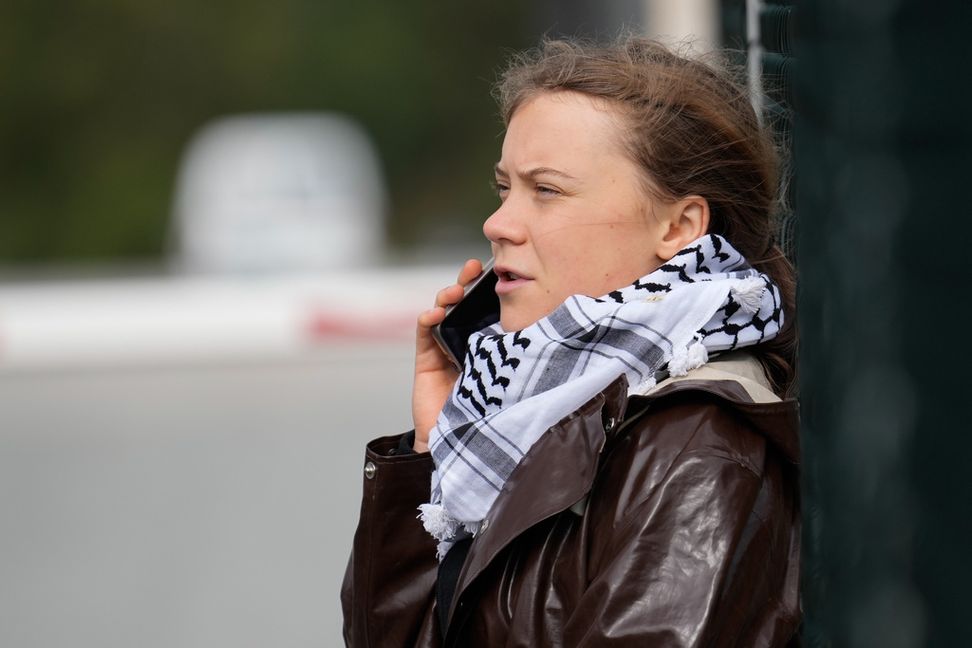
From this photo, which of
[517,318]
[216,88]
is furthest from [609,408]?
[216,88]

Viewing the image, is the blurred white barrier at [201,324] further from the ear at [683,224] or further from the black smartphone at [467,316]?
the ear at [683,224]

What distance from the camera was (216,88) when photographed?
1000 inches

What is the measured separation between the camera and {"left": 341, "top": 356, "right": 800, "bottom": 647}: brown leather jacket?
4.82ft

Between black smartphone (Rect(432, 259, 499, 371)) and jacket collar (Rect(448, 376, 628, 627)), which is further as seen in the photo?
black smartphone (Rect(432, 259, 499, 371))

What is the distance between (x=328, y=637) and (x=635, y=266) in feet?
10.2

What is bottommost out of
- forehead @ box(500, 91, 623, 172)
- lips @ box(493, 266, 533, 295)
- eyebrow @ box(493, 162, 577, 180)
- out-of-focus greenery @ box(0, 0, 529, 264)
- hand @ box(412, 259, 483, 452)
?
out-of-focus greenery @ box(0, 0, 529, 264)

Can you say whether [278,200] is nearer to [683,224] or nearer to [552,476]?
[683,224]

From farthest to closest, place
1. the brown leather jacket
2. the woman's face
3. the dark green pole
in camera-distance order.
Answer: the woman's face, the brown leather jacket, the dark green pole

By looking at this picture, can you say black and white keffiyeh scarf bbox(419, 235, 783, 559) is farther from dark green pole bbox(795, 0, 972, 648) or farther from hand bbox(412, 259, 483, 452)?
dark green pole bbox(795, 0, 972, 648)

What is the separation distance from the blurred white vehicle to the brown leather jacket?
1241 centimetres

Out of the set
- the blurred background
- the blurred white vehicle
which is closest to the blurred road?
the blurred background

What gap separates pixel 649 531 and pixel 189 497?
5.28 m

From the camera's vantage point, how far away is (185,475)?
6.96 m

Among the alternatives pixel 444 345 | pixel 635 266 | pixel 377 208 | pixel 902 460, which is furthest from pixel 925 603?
pixel 377 208
